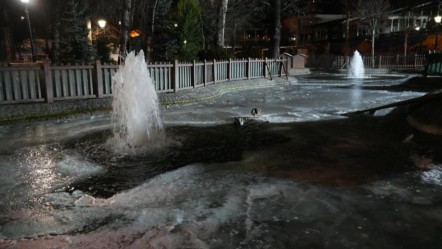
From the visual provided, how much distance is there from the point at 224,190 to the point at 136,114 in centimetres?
453

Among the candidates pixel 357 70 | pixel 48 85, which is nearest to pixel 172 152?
pixel 48 85

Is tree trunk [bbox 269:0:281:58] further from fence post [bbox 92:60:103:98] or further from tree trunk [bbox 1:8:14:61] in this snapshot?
tree trunk [bbox 1:8:14:61]

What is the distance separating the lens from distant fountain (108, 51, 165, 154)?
9170 millimetres

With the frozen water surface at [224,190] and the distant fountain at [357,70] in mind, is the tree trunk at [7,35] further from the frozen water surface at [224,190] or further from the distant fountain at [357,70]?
the distant fountain at [357,70]

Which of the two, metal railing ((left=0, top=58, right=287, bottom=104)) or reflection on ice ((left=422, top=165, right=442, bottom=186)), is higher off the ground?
metal railing ((left=0, top=58, right=287, bottom=104))

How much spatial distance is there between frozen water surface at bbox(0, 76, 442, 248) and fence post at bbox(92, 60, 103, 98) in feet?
10.1

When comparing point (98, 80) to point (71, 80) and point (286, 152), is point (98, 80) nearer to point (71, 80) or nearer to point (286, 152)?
point (71, 80)

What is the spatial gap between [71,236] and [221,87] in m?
16.1

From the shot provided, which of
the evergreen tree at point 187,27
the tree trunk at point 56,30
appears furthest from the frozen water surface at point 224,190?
the tree trunk at point 56,30

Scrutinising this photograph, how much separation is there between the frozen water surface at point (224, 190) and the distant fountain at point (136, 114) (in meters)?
0.47

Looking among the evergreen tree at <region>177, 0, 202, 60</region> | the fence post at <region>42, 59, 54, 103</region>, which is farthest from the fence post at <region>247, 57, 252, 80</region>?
the fence post at <region>42, 59, 54, 103</region>

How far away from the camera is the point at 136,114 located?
985cm

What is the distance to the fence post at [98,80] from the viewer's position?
13617 millimetres

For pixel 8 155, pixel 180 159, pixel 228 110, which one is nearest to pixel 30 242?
pixel 180 159
